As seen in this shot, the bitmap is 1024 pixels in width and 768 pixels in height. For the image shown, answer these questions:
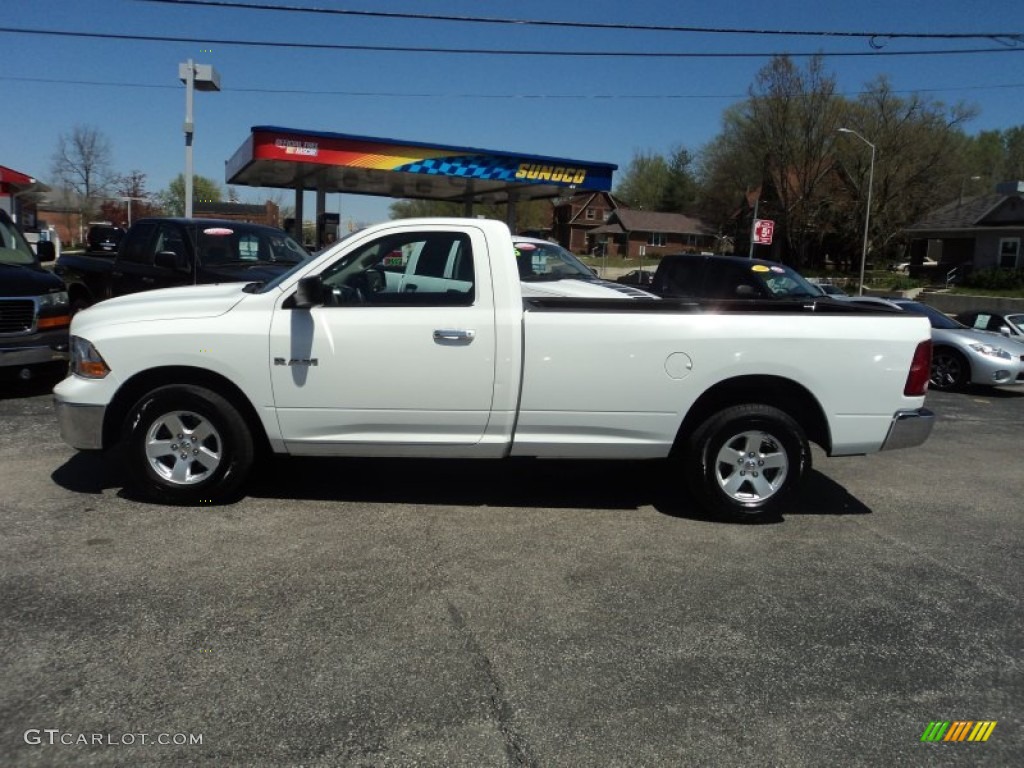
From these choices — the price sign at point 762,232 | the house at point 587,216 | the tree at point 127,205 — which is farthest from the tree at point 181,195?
the price sign at point 762,232

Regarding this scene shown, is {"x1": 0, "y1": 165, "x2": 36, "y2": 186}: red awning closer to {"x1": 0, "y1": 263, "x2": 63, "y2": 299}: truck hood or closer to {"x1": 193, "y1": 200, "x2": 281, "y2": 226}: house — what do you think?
{"x1": 0, "y1": 263, "x2": 63, "y2": 299}: truck hood

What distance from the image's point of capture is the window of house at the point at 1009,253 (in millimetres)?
38969

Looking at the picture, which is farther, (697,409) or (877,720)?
(697,409)

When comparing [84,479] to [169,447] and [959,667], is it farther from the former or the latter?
[959,667]

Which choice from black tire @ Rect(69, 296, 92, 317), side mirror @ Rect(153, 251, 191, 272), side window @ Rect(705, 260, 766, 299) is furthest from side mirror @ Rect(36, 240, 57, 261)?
side window @ Rect(705, 260, 766, 299)

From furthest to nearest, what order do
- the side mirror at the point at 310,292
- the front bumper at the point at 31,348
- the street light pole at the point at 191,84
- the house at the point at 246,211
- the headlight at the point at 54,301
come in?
the house at the point at 246,211, the street light pole at the point at 191,84, the headlight at the point at 54,301, the front bumper at the point at 31,348, the side mirror at the point at 310,292

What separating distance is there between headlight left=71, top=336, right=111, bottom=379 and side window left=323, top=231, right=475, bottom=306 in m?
1.52

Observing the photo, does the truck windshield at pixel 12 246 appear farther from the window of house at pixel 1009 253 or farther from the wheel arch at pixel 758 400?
the window of house at pixel 1009 253

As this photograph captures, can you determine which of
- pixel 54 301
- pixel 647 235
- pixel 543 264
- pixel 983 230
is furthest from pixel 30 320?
pixel 647 235

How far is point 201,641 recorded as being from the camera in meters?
3.64

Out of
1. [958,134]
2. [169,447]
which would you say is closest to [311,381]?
[169,447]

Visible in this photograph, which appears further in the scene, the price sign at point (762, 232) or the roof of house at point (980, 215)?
the roof of house at point (980, 215)

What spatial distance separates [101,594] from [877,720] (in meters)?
3.58

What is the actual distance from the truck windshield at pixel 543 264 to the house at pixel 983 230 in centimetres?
3683
